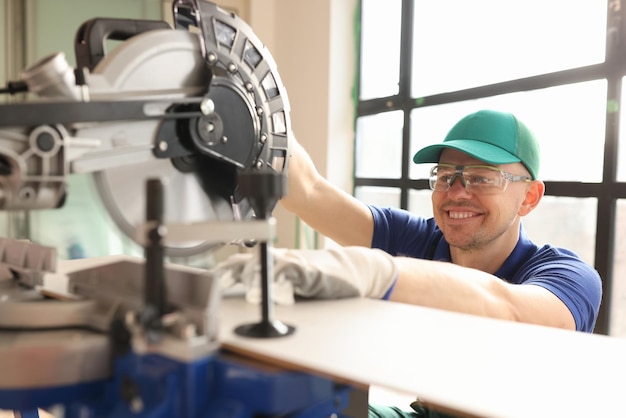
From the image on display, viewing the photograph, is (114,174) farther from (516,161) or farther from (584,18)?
(584,18)

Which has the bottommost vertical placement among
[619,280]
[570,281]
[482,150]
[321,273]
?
Result: [619,280]

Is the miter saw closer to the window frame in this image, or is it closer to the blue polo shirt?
the blue polo shirt

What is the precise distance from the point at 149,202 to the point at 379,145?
10.4 ft

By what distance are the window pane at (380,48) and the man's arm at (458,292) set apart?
8.51ft

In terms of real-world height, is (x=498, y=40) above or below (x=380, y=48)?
below

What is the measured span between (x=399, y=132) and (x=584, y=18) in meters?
1.30

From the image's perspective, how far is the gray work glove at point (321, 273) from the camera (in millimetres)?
807

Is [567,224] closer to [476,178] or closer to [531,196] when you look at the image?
[531,196]

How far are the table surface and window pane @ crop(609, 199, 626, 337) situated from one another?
1.71 metres

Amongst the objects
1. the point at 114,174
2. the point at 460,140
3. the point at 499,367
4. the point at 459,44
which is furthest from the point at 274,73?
the point at 459,44

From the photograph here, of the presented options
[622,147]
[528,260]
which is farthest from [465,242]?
[622,147]

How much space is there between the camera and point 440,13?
3244mm

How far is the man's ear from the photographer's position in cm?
181

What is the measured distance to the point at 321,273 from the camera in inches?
32.0
